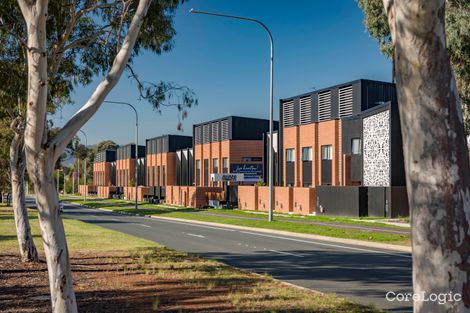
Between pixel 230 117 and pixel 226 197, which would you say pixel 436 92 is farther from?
pixel 230 117

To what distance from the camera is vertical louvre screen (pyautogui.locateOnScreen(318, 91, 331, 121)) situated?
158ft

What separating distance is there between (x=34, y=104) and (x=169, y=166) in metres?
76.0

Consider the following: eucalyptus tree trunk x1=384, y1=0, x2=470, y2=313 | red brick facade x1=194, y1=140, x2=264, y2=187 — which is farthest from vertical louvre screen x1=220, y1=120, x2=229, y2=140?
eucalyptus tree trunk x1=384, y1=0, x2=470, y2=313

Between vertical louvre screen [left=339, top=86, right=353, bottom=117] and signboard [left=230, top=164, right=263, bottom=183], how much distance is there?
18694 mm

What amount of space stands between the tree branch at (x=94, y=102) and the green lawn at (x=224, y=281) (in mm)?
3193

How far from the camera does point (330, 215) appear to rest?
41031 millimetres

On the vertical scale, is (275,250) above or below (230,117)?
below

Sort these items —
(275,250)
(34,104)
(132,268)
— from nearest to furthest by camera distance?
(34,104)
(132,268)
(275,250)

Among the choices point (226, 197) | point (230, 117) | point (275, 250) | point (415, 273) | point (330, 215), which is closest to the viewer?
point (415, 273)

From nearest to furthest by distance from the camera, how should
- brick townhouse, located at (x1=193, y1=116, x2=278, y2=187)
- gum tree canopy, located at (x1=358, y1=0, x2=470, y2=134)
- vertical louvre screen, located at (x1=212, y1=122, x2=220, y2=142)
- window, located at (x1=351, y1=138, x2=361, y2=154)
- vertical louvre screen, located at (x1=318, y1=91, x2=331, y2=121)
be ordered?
1. gum tree canopy, located at (x1=358, y1=0, x2=470, y2=134)
2. window, located at (x1=351, y1=138, x2=361, y2=154)
3. vertical louvre screen, located at (x1=318, y1=91, x2=331, y2=121)
4. brick townhouse, located at (x1=193, y1=116, x2=278, y2=187)
5. vertical louvre screen, located at (x1=212, y1=122, x2=220, y2=142)

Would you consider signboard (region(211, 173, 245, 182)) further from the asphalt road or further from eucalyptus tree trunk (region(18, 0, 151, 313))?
eucalyptus tree trunk (region(18, 0, 151, 313))

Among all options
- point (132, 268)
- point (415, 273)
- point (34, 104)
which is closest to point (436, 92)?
point (415, 273)

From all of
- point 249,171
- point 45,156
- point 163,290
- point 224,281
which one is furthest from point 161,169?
point 45,156

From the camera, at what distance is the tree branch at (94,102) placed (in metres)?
7.28
